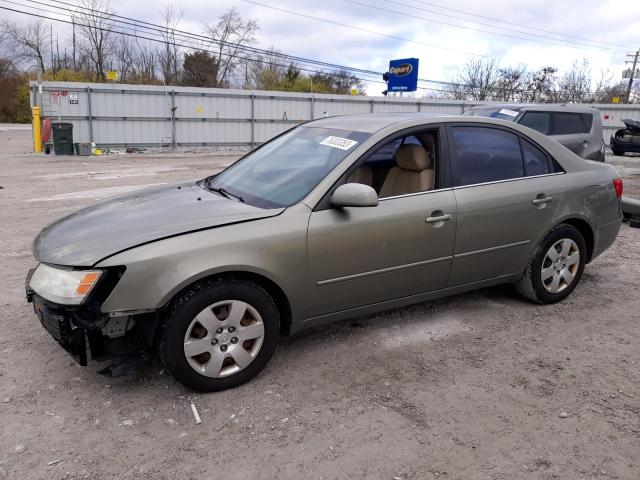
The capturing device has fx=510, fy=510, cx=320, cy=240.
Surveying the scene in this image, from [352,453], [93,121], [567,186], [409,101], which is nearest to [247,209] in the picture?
Answer: [352,453]

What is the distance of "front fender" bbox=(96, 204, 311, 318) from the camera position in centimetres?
262

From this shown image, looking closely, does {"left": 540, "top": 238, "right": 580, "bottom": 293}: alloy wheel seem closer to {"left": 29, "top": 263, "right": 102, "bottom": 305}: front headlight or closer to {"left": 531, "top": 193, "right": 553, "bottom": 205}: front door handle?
{"left": 531, "top": 193, "right": 553, "bottom": 205}: front door handle

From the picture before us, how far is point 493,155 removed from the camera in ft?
12.8

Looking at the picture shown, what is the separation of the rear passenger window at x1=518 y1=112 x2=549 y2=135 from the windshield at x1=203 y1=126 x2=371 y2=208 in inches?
244

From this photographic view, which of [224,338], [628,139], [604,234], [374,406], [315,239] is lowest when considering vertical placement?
[374,406]

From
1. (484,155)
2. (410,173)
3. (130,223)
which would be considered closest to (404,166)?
(410,173)

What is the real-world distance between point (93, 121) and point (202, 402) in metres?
17.6

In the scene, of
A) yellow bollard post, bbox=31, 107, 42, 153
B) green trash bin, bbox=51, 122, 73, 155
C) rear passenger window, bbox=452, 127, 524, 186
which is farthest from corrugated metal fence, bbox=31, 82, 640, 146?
rear passenger window, bbox=452, 127, 524, 186

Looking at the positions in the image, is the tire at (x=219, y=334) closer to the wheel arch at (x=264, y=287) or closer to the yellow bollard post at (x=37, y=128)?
the wheel arch at (x=264, y=287)

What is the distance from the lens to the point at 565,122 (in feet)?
30.5

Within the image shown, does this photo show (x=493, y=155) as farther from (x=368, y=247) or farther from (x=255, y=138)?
(x=255, y=138)

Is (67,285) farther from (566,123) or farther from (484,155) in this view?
(566,123)

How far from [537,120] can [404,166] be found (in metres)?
6.39

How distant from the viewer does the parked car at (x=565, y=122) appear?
904 centimetres
